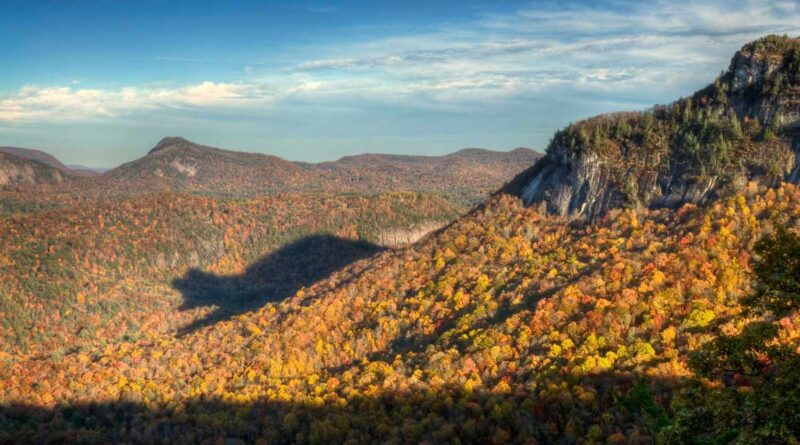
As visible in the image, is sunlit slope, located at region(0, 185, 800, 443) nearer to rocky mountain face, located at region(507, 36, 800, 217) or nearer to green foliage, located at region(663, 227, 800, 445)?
rocky mountain face, located at region(507, 36, 800, 217)

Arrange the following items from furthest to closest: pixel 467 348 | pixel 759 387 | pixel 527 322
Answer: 1. pixel 467 348
2. pixel 527 322
3. pixel 759 387

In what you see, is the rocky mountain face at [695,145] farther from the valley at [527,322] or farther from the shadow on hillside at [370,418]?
the shadow on hillside at [370,418]

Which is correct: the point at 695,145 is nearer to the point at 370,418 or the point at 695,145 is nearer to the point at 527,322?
the point at 527,322

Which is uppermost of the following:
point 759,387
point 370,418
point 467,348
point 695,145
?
point 695,145

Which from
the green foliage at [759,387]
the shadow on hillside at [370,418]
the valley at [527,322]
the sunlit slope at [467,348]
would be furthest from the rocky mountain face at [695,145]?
the green foliage at [759,387]

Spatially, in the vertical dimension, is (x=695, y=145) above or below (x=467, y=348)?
above

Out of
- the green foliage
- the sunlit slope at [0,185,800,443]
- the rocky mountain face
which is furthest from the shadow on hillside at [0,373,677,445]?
the rocky mountain face

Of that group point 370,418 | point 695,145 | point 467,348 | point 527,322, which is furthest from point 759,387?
point 695,145
